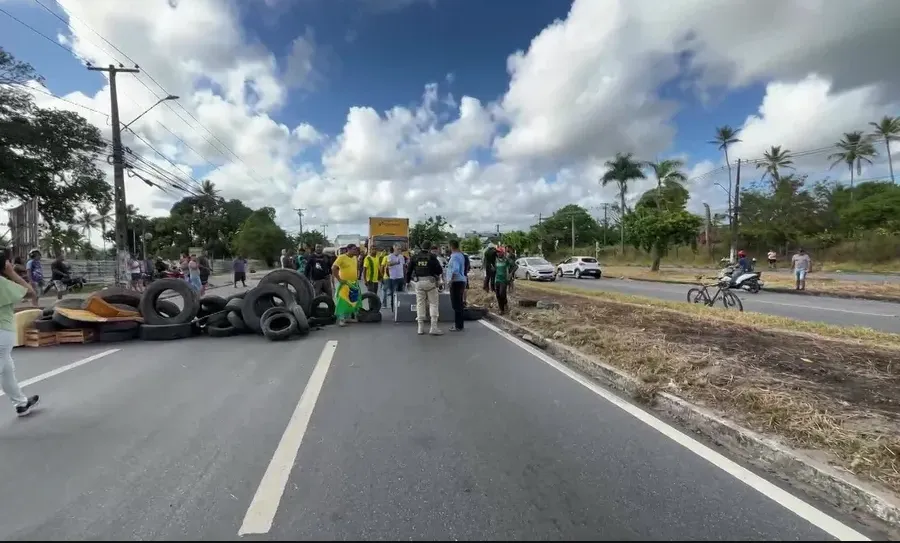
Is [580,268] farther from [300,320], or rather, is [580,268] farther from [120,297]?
[120,297]

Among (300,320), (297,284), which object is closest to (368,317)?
(297,284)

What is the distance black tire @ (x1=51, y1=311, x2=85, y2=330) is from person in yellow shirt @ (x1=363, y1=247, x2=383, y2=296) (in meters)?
6.66

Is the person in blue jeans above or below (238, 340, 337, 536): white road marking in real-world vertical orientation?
above

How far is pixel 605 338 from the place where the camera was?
886 cm

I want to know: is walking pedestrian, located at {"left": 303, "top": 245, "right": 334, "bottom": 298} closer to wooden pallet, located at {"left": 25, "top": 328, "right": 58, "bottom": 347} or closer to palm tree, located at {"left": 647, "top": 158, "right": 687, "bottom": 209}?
wooden pallet, located at {"left": 25, "top": 328, "right": 58, "bottom": 347}

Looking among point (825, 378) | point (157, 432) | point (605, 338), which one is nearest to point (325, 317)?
point (605, 338)

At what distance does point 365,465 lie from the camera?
4.11m

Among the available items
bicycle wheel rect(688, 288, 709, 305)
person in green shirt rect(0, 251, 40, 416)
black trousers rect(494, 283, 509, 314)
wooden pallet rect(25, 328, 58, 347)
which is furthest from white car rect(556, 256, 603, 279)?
person in green shirt rect(0, 251, 40, 416)

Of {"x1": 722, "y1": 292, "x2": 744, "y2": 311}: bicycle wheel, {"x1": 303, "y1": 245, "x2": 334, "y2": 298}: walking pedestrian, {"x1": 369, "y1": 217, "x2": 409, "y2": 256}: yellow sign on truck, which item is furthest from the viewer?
{"x1": 369, "y1": 217, "x2": 409, "y2": 256}: yellow sign on truck

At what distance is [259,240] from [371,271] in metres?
65.3

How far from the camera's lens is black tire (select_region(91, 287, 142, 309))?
10.8 m

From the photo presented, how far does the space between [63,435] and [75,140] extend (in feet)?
104

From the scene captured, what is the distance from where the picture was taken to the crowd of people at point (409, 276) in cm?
1069

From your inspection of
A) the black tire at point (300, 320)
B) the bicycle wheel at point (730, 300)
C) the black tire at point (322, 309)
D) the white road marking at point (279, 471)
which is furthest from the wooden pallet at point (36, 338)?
the bicycle wheel at point (730, 300)
